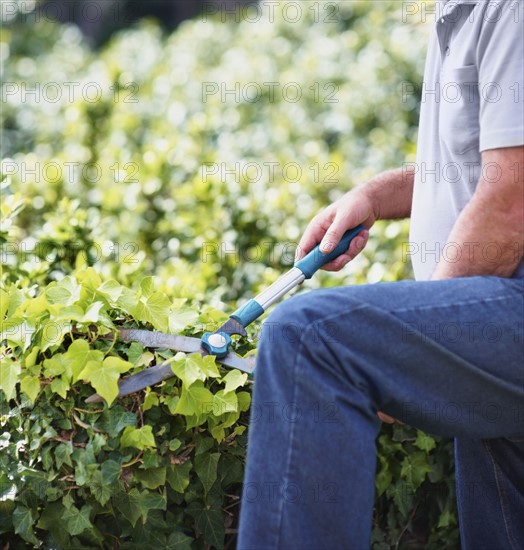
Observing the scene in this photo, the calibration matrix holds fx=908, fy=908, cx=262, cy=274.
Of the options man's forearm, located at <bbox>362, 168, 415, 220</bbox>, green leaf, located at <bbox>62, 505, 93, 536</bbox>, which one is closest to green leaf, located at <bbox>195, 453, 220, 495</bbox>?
green leaf, located at <bbox>62, 505, 93, 536</bbox>

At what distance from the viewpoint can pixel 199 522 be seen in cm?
219

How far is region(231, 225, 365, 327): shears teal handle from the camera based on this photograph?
2209 millimetres

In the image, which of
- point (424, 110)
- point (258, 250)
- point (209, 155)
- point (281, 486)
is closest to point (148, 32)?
point (209, 155)

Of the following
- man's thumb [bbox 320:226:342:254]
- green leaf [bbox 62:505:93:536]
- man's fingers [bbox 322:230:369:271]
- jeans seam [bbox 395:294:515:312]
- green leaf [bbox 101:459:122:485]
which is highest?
jeans seam [bbox 395:294:515:312]

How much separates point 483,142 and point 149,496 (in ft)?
3.58

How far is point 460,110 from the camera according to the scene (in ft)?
6.66

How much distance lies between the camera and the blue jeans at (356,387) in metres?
1.65

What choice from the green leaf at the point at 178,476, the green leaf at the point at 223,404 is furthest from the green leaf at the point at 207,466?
the green leaf at the point at 223,404

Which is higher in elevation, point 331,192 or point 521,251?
point 521,251

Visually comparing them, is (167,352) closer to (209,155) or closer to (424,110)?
(424,110)

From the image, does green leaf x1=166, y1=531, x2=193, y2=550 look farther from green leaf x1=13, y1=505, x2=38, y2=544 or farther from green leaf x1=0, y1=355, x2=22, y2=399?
green leaf x1=0, y1=355, x2=22, y2=399

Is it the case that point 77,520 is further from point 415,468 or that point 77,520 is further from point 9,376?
point 415,468

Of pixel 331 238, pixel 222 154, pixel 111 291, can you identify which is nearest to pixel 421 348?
pixel 331 238

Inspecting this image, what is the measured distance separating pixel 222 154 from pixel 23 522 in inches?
121
